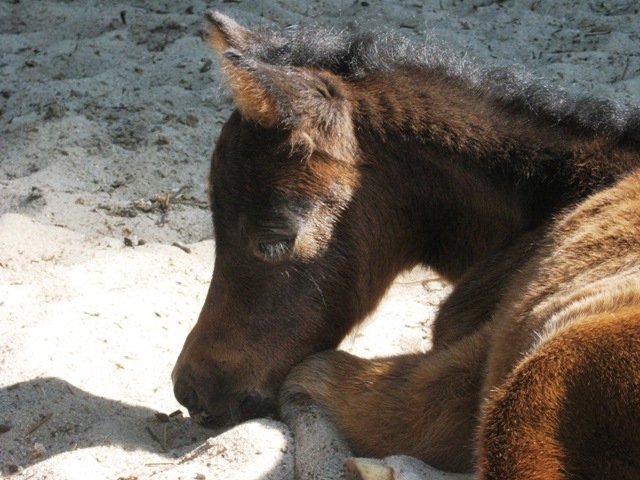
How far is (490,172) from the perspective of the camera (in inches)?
159

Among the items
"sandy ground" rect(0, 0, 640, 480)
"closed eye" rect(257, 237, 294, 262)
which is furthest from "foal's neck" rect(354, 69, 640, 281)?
"sandy ground" rect(0, 0, 640, 480)

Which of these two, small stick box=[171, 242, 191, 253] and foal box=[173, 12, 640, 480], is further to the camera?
small stick box=[171, 242, 191, 253]

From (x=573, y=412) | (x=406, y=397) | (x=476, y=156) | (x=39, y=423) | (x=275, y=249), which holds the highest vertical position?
(x=476, y=156)

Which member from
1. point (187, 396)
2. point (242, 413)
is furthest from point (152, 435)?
point (242, 413)

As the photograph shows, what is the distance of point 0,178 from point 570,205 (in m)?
3.92

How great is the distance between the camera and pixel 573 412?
9.49 feet

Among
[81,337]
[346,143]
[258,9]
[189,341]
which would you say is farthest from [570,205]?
[258,9]

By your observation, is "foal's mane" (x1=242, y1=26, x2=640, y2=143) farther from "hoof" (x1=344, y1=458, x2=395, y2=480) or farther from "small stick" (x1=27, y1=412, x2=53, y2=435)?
"small stick" (x1=27, y1=412, x2=53, y2=435)

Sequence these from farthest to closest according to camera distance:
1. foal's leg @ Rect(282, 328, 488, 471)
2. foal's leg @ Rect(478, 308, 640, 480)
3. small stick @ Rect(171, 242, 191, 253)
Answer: small stick @ Rect(171, 242, 191, 253) < foal's leg @ Rect(282, 328, 488, 471) < foal's leg @ Rect(478, 308, 640, 480)

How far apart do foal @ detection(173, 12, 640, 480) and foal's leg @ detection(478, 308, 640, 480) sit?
50cm

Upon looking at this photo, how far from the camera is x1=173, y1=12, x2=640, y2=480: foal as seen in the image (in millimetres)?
3754

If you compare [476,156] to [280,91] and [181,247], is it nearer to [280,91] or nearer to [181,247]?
[280,91]

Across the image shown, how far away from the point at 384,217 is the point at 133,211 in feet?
8.08

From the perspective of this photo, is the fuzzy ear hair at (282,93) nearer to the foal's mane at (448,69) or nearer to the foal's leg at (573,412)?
the foal's mane at (448,69)
